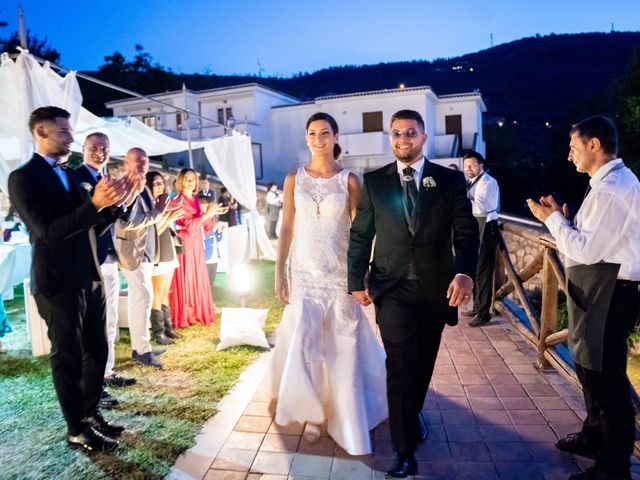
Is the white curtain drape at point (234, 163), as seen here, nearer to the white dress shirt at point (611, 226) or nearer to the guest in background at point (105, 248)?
the guest in background at point (105, 248)

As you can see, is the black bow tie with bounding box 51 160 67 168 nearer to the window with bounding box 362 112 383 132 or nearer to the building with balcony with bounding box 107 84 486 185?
the building with balcony with bounding box 107 84 486 185

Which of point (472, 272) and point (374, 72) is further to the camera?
point (374, 72)

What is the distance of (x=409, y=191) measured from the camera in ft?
9.18

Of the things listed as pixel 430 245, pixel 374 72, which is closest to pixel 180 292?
pixel 430 245

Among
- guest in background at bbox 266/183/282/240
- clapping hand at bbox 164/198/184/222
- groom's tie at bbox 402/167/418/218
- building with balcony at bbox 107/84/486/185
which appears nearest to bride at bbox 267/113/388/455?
groom's tie at bbox 402/167/418/218

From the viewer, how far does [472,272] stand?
106 inches

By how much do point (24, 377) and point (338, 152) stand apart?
3536 mm

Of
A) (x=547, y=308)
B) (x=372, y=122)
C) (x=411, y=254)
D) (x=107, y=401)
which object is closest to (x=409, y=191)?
(x=411, y=254)

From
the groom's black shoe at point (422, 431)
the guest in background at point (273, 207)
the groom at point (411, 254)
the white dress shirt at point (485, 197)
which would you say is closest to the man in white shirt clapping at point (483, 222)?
the white dress shirt at point (485, 197)

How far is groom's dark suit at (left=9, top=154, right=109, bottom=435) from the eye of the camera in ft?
9.09

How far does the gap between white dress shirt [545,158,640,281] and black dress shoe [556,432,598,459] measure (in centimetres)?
111

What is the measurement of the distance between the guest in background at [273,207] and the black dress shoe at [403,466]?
41.2 ft

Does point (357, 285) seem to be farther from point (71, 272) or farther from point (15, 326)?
point (15, 326)

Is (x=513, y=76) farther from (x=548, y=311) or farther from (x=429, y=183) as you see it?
(x=429, y=183)
